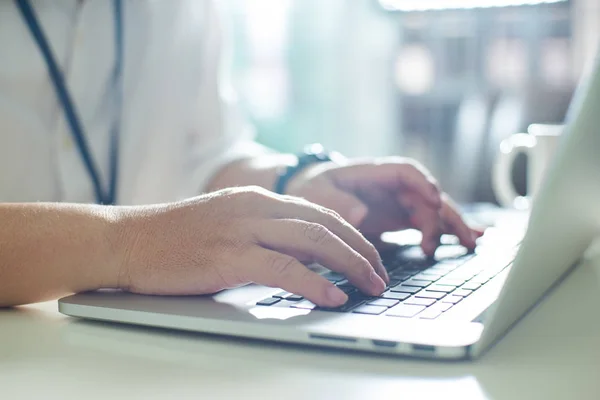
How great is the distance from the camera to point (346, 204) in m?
0.71

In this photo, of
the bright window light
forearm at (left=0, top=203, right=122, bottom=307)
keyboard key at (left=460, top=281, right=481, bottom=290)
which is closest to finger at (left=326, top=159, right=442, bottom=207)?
keyboard key at (left=460, top=281, right=481, bottom=290)

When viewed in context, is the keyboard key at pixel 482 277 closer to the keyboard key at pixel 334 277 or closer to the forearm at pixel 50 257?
the keyboard key at pixel 334 277

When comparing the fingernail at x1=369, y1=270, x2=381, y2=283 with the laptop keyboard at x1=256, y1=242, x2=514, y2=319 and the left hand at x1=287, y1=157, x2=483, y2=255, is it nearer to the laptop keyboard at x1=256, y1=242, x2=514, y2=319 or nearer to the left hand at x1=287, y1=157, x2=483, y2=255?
the laptop keyboard at x1=256, y1=242, x2=514, y2=319

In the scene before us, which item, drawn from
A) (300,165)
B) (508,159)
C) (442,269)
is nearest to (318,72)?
(508,159)

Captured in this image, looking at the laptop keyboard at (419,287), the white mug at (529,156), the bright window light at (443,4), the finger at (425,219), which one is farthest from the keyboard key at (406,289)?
the bright window light at (443,4)

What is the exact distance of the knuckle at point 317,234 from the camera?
1.51 feet

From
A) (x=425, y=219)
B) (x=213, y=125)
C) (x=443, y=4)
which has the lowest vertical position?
(x=425, y=219)

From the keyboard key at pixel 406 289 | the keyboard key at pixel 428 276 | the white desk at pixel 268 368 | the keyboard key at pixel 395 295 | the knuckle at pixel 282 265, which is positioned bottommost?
the white desk at pixel 268 368

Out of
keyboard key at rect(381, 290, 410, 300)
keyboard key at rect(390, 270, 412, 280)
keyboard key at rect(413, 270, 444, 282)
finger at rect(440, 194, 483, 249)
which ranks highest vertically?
finger at rect(440, 194, 483, 249)

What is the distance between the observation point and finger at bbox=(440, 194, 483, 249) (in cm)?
70

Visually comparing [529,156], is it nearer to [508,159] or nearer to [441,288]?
[508,159]

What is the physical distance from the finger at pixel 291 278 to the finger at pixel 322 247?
0.6 inches

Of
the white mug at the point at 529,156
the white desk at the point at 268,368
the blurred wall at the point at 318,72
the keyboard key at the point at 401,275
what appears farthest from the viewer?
the blurred wall at the point at 318,72

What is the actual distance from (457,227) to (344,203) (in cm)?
12
